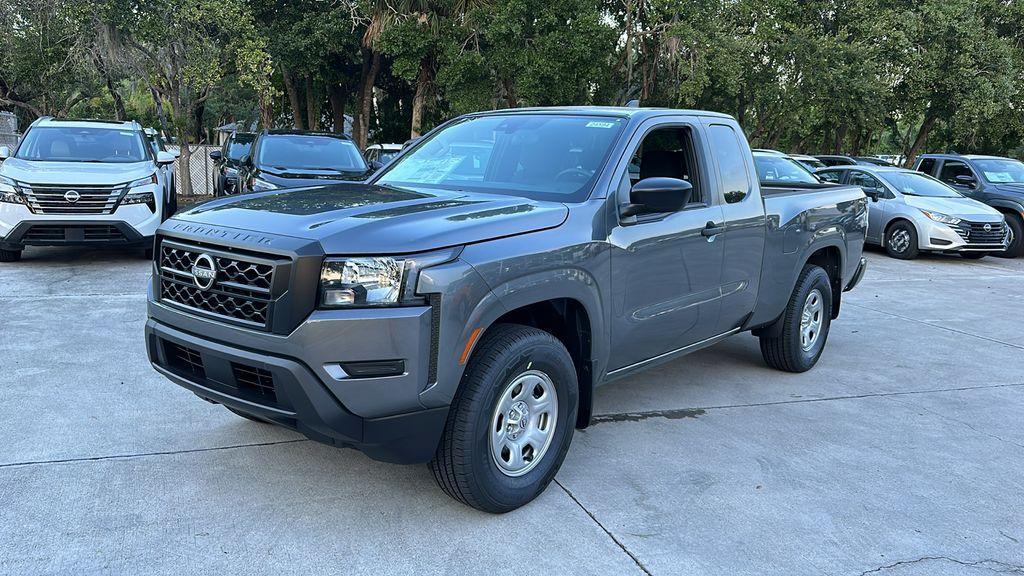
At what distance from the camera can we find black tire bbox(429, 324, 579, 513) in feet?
10.7

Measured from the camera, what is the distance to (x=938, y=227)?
44.2 ft

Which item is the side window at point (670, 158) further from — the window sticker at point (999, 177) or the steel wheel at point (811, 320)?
the window sticker at point (999, 177)

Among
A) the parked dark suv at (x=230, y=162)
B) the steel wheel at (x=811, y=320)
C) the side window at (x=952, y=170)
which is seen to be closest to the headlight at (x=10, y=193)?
the parked dark suv at (x=230, y=162)

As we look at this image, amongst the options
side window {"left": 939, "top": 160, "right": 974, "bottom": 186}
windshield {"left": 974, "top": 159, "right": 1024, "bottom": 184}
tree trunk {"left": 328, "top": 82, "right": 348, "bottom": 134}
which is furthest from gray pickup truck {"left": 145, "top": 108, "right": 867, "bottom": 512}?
tree trunk {"left": 328, "top": 82, "right": 348, "bottom": 134}

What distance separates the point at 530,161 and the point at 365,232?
1482 millimetres

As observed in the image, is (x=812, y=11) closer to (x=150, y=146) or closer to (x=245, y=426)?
(x=150, y=146)

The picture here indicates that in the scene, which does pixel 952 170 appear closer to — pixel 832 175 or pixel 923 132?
pixel 832 175

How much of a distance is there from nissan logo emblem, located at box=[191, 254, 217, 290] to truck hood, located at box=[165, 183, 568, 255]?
16 centimetres

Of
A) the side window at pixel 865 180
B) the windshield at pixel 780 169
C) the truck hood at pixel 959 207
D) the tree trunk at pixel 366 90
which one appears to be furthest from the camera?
the tree trunk at pixel 366 90

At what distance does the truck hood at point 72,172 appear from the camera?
8961 millimetres

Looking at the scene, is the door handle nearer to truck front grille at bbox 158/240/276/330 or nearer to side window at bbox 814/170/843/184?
truck front grille at bbox 158/240/276/330

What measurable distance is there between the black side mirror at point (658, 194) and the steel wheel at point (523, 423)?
1009mm

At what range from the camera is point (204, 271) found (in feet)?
Result: 11.1

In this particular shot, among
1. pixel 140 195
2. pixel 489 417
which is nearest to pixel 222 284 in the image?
pixel 489 417
